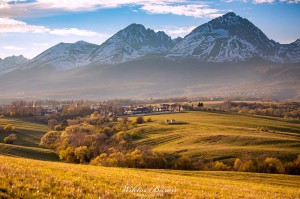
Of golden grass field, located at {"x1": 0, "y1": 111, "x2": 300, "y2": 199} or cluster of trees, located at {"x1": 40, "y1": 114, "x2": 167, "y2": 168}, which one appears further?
cluster of trees, located at {"x1": 40, "y1": 114, "x2": 167, "y2": 168}

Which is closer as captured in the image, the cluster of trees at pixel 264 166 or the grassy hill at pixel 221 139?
the cluster of trees at pixel 264 166

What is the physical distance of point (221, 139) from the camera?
12000 cm

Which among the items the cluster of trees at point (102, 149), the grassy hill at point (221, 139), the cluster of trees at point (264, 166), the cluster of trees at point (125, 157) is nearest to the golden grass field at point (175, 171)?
the grassy hill at point (221, 139)

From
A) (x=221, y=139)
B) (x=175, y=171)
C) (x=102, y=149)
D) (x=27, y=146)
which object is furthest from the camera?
(x=27, y=146)

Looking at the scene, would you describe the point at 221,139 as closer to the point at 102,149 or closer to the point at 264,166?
the point at 264,166

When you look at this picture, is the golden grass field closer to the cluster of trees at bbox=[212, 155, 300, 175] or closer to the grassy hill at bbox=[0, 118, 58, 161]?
the grassy hill at bbox=[0, 118, 58, 161]

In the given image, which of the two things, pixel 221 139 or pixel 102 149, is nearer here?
pixel 102 149

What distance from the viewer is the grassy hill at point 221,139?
9850 cm

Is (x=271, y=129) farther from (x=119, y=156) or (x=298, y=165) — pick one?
(x=119, y=156)

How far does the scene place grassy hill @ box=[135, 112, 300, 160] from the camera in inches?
3878

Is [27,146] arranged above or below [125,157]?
below

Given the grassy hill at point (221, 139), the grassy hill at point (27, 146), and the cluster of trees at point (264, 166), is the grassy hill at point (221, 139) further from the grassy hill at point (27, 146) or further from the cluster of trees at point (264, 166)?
the grassy hill at point (27, 146)

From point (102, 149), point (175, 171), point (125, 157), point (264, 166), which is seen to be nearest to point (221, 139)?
point (264, 166)

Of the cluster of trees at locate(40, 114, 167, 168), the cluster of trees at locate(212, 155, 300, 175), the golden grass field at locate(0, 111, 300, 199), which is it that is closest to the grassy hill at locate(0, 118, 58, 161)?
the golden grass field at locate(0, 111, 300, 199)
